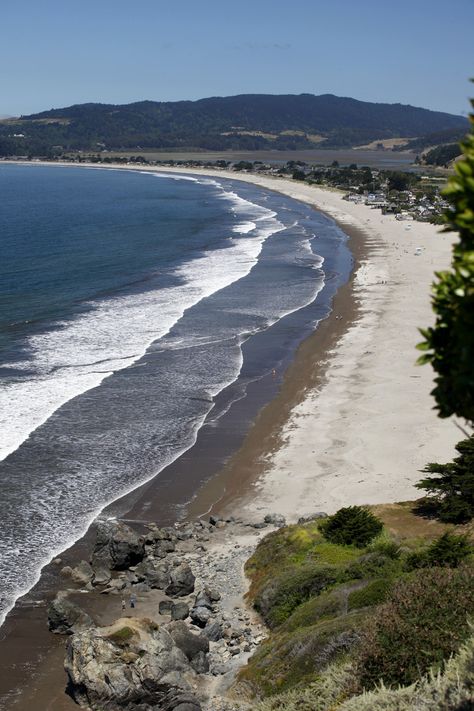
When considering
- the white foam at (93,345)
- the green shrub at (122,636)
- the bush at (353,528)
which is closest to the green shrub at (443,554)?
the bush at (353,528)

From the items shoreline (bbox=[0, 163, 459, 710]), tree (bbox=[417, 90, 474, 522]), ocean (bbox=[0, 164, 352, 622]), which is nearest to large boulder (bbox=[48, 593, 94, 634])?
shoreline (bbox=[0, 163, 459, 710])

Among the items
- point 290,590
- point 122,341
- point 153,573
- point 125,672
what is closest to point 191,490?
point 153,573

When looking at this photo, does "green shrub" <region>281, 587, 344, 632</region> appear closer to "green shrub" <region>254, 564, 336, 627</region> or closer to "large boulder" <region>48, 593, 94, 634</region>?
"green shrub" <region>254, 564, 336, 627</region>

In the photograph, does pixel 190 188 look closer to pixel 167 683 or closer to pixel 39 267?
pixel 39 267

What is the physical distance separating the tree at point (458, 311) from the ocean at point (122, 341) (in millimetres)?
13785

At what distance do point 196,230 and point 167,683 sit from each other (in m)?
71.1

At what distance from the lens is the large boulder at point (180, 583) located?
750 inches

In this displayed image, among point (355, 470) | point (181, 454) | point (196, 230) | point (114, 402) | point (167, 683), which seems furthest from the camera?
point (196, 230)

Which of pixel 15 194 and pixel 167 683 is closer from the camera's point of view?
pixel 167 683

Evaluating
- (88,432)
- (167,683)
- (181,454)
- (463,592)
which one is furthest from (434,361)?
(88,432)

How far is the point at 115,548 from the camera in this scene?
20.4 metres

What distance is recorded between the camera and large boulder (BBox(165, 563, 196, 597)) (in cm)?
1906

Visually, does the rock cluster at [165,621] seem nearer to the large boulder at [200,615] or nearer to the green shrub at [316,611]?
the large boulder at [200,615]

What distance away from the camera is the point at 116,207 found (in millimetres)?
108312
